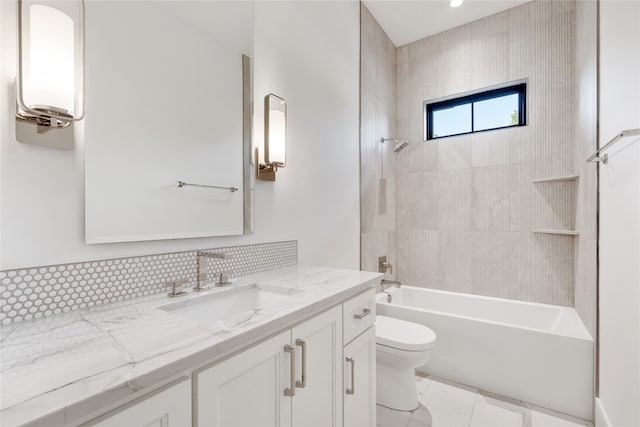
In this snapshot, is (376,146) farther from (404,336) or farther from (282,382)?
(282,382)

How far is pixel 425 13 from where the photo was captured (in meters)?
2.67

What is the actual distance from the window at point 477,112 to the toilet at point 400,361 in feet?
6.41

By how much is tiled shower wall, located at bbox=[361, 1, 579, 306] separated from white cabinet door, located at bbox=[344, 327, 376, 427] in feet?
3.81

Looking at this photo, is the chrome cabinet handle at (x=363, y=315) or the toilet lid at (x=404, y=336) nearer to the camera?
the chrome cabinet handle at (x=363, y=315)

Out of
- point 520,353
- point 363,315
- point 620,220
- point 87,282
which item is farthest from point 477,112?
point 87,282

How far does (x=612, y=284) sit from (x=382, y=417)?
138cm

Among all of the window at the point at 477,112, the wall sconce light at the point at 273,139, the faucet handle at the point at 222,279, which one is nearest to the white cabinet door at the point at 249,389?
the faucet handle at the point at 222,279

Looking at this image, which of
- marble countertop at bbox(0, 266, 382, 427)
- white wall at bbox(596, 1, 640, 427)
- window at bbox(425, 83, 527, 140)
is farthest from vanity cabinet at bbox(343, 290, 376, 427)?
window at bbox(425, 83, 527, 140)

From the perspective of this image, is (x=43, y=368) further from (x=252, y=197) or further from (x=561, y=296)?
(x=561, y=296)

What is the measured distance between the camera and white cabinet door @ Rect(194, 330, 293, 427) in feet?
2.22

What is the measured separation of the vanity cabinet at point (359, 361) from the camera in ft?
3.97

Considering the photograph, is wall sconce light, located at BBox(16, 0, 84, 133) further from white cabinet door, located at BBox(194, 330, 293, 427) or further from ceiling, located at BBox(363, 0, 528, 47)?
ceiling, located at BBox(363, 0, 528, 47)

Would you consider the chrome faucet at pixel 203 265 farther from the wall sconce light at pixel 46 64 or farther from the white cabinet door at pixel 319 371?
the wall sconce light at pixel 46 64

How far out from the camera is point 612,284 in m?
1.45
